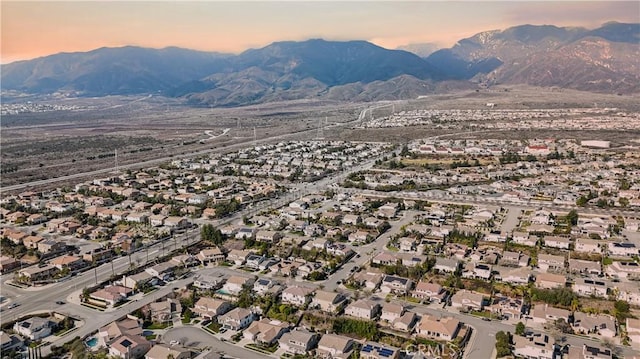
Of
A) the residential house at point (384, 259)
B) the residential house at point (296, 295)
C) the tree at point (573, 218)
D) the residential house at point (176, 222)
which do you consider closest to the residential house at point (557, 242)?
the tree at point (573, 218)

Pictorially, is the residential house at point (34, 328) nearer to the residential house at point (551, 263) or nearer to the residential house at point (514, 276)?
the residential house at point (514, 276)

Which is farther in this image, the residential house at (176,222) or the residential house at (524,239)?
the residential house at (176,222)

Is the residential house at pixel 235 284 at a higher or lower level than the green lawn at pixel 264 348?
higher

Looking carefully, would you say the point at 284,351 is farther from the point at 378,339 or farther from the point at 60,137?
the point at 60,137

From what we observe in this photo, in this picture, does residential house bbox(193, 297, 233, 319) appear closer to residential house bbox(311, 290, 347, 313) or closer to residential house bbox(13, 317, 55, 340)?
residential house bbox(311, 290, 347, 313)

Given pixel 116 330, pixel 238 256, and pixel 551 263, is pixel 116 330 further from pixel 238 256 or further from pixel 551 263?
pixel 551 263

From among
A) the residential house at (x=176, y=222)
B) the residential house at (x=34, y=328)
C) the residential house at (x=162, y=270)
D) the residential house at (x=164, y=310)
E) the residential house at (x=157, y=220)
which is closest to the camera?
the residential house at (x=34, y=328)
